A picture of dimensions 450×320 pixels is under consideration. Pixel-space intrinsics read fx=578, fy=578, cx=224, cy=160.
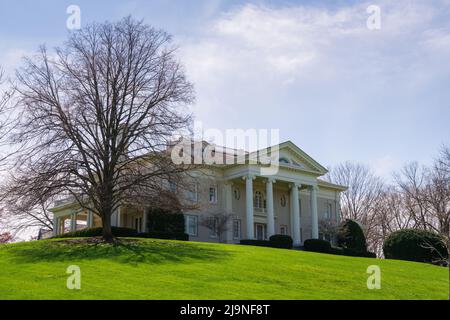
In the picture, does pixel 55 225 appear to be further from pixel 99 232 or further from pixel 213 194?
pixel 99 232

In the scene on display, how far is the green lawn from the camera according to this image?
1670 centimetres

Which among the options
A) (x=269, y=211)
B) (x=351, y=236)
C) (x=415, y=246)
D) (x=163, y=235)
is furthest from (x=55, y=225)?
(x=415, y=246)

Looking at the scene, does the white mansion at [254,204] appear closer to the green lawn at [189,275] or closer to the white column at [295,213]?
the white column at [295,213]

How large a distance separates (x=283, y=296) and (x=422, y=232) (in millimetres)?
24521

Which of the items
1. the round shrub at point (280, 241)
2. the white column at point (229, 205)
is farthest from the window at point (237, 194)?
the round shrub at point (280, 241)

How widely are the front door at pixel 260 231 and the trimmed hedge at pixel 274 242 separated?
605 centimetres

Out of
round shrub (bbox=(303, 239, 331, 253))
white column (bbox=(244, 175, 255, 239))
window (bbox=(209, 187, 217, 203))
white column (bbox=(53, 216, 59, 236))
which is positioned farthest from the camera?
white column (bbox=(53, 216, 59, 236))

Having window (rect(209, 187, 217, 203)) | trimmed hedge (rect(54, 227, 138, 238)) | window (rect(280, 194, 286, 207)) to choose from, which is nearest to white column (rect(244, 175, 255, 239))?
window (rect(209, 187, 217, 203))

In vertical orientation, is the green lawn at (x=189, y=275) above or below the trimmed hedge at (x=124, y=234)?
below

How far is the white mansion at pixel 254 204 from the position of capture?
47844 millimetres

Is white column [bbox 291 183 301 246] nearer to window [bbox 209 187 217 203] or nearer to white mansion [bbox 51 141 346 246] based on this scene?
white mansion [bbox 51 141 346 246]

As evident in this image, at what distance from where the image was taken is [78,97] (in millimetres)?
29344

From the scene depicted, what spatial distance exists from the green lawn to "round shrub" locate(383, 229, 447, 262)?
32.7 feet
